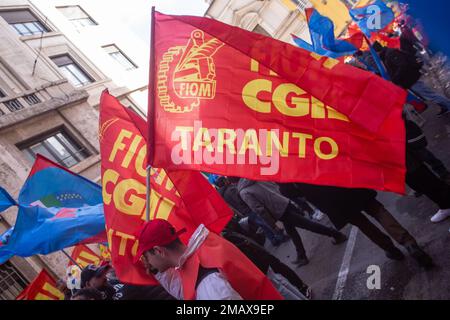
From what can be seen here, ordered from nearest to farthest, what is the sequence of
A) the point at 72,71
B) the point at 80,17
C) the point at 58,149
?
the point at 58,149, the point at 72,71, the point at 80,17

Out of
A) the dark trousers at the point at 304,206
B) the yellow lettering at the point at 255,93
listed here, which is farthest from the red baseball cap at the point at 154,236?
the dark trousers at the point at 304,206

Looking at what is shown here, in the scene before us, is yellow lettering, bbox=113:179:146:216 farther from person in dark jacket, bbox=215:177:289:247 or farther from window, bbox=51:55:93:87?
window, bbox=51:55:93:87

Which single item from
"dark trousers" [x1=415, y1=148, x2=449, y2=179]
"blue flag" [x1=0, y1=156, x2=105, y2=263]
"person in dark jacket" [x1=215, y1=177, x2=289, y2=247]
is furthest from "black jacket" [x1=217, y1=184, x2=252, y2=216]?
"dark trousers" [x1=415, y1=148, x2=449, y2=179]

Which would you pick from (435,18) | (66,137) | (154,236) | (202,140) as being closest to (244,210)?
(202,140)

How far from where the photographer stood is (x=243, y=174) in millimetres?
2932

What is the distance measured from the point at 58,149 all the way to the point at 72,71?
579cm

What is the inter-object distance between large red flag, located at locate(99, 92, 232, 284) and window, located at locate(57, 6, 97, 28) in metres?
18.9

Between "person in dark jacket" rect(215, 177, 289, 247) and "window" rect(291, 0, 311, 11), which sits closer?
"person in dark jacket" rect(215, 177, 289, 247)

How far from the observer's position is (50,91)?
44.7 ft

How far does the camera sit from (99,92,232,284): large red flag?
3.52 m

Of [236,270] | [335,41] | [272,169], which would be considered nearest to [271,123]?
[272,169]

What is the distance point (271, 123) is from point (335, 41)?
16.2 feet

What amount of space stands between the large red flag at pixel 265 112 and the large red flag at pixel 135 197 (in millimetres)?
698

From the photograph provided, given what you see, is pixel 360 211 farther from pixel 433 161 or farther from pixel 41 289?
pixel 41 289
